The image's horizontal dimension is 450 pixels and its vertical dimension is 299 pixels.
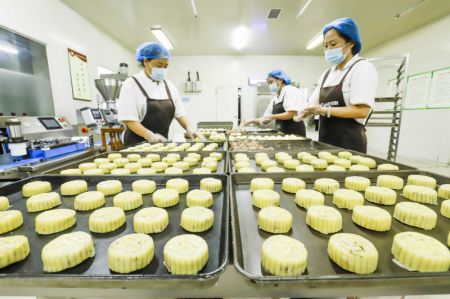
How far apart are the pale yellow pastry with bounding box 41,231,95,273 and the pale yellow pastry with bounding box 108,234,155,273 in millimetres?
100

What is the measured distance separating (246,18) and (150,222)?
507 centimetres

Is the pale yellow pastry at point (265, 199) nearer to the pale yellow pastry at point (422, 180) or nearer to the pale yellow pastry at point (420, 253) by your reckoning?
the pale yellow pastry at point (420, 253)

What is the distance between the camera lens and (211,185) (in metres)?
1.12

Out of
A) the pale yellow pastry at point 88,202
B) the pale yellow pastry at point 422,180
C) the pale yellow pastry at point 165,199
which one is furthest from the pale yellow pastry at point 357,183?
the pale yellow pastry at point 88,202

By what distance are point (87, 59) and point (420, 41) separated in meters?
7.96

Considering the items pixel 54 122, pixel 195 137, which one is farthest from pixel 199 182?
pixel 54 122

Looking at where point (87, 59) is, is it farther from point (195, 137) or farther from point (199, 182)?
point (199, 182)

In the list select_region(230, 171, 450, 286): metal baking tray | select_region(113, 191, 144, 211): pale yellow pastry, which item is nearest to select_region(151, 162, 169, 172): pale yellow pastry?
select_region(113, 191, 144, 211): pale yellow pastry

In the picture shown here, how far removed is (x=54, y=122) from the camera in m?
3.21

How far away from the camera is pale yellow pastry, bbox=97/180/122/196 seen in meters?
1.12

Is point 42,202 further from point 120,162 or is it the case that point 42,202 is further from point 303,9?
point 303,9

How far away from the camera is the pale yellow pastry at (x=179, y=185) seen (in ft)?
3.72

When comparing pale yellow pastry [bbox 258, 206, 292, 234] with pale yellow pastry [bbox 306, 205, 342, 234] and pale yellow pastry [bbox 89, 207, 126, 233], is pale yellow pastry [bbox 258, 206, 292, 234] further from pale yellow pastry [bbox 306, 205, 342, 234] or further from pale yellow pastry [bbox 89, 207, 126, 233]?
pale yellow pastry [bbox 89, 207, 126, 233]

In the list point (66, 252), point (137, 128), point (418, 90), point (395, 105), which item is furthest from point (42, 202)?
point (418, 90)
